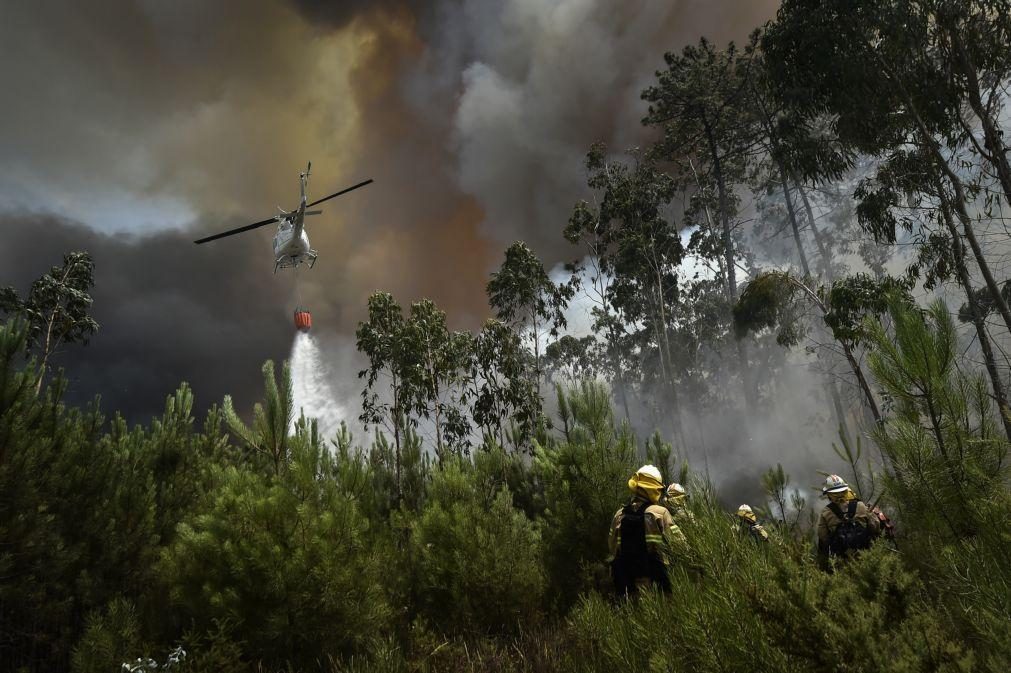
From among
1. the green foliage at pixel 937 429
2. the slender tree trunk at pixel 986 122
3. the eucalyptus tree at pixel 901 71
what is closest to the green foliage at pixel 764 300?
the eucalyptus tree at pixel 901 71

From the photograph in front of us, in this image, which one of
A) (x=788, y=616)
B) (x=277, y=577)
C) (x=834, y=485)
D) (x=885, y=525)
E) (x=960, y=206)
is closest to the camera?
(x=788, y=616)

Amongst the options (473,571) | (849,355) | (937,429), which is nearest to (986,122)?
(849,355)

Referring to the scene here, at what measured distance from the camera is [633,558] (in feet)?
12.9

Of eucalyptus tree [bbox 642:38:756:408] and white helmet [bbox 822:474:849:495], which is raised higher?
eucalyptus tree [bbox 642:38:756:408]

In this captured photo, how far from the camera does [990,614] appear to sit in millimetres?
1362

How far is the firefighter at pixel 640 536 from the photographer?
151 inches

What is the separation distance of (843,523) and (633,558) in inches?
75.0

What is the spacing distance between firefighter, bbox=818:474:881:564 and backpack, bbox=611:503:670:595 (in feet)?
4.81

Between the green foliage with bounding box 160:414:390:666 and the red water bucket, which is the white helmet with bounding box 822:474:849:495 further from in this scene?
the red water bucket

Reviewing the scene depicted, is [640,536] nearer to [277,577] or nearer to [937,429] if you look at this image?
[937,429]

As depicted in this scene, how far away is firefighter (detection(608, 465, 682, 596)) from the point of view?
12.6ft

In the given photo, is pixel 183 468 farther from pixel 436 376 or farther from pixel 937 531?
pixel 436 376

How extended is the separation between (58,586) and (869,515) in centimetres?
658

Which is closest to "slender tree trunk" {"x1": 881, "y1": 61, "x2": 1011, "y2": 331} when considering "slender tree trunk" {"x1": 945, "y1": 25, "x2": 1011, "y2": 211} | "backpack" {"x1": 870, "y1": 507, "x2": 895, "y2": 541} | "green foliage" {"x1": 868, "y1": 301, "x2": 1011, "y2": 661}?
"slender tree trunk" {"x1": 945, "y1": 25, "x2": 1011, "y2": 211}
